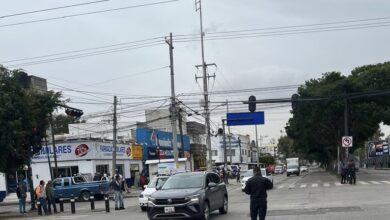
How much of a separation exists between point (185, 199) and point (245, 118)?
35.2 metres

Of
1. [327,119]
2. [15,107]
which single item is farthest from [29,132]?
[327,119]

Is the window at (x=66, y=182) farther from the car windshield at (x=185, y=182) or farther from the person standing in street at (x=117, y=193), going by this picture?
the car windshield at (x=185, y=182)

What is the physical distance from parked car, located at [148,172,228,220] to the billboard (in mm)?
110022

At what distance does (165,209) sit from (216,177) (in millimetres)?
3685

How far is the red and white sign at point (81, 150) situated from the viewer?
51.2 m

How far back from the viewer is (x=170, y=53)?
44.3m

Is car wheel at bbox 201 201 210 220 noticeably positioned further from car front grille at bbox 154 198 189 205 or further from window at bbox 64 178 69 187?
window at bbox 64 178 69 187

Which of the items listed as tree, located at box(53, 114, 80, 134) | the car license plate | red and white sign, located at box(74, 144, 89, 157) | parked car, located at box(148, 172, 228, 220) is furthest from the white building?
the car license plate

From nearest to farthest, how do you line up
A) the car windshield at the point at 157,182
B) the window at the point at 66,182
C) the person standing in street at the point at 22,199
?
the car windshield at the point at 157,182 < the person standing in street at the point at 22,199 < the window at the point at 66,182

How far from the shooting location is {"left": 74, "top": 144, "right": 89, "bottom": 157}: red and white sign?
51219 millimetres

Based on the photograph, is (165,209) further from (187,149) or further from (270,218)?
(187,149)

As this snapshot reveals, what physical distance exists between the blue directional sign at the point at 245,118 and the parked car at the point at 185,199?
32.8m

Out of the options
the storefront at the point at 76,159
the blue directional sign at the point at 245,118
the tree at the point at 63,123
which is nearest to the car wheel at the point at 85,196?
the storefront at the point at 76,159

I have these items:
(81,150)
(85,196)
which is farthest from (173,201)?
(81,150)
